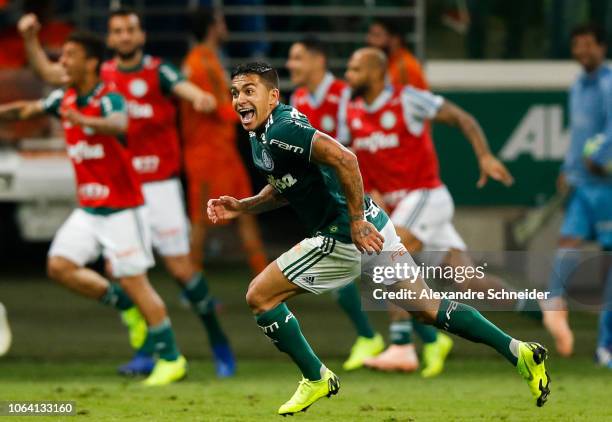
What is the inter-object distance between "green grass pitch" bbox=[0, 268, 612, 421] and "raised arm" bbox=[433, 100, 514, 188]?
133cm

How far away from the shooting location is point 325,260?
8328 mm

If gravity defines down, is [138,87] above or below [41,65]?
below

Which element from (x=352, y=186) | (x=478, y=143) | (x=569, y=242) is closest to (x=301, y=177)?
(x=352, y=186)

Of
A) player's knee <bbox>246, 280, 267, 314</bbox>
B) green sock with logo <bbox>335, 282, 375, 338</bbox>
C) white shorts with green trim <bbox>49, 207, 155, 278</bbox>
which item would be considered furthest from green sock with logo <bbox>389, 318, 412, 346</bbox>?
player's knee <bbox>246, 280, 267, 314</bbox>

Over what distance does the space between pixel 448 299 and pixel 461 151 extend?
7.49 m

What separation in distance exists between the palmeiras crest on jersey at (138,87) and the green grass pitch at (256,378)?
1.92 meters

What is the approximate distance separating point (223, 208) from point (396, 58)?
5.55m

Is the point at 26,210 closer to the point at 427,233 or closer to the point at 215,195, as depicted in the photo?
the point at 215,195

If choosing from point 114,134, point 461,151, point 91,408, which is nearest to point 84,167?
point 114,134

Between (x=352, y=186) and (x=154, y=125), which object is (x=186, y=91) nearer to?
(x=154, y=125)

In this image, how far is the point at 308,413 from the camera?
8.83 meters

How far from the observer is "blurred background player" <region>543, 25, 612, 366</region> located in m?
11.3

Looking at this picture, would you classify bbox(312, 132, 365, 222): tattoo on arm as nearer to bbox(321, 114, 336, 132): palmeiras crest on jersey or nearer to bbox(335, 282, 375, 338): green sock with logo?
bbox(335, 282, 375, 338): green sock with logo

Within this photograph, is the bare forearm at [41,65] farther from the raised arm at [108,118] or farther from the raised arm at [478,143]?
the raised arm at [478,143]
